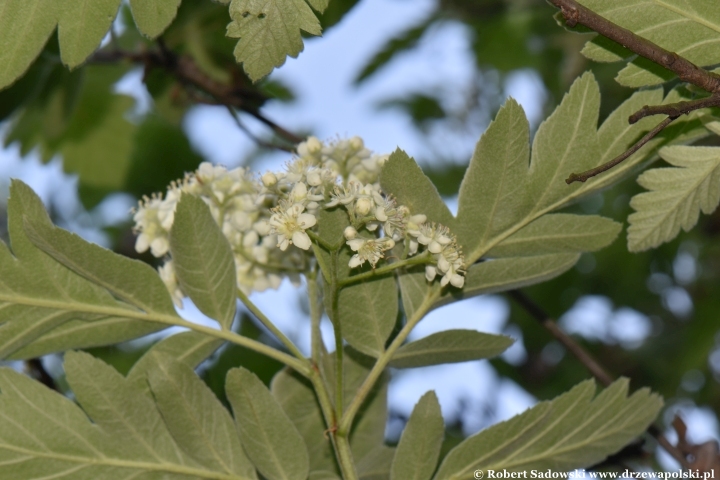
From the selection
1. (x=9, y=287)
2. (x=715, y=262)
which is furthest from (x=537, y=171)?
(x=715, y=262)

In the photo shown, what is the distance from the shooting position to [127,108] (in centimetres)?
336

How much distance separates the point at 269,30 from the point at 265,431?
2.24 ft

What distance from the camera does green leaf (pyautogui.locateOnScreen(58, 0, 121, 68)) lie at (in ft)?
4.38

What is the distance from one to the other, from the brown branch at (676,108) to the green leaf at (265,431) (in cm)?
77

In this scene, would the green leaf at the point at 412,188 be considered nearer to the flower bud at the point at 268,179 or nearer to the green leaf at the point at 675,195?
the flower bud at the point at 268,179

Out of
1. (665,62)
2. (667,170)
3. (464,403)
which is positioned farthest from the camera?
(464,403)

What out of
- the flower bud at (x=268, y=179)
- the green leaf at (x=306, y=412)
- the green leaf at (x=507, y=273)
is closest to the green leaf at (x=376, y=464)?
the green leaf at (x=306, y=412)

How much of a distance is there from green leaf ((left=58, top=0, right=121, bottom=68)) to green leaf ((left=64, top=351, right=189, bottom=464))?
1.71 feet

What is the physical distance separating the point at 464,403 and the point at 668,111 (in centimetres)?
193

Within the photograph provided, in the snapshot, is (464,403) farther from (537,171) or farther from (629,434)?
(537,171)

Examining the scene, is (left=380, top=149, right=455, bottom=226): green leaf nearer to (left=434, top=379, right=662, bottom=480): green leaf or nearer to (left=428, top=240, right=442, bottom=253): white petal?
(left=428, top=240, right=442, bottom=253): white petal

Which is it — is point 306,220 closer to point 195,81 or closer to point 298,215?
point 298,215

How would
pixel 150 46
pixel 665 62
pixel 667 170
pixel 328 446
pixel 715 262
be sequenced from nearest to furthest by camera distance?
pixel 665 62 < pixel 667 170 < pixel 328 446 < pixel 150 46 < pixel 715 262

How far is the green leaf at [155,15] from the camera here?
1.31m
